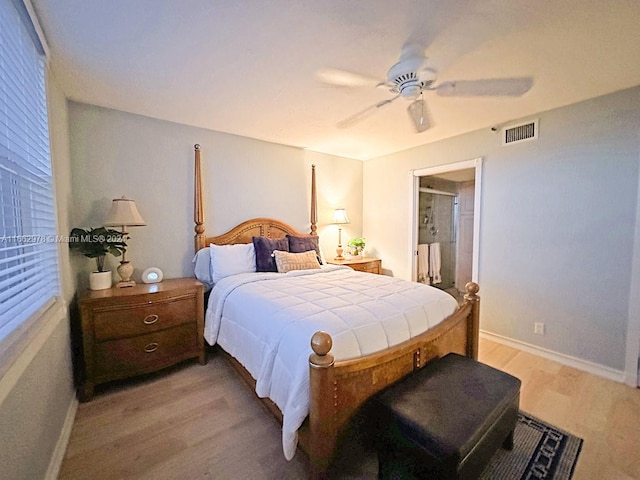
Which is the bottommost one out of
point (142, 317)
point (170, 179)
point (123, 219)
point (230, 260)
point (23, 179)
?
point (142, 317)

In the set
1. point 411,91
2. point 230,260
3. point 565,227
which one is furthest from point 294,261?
point 565,227

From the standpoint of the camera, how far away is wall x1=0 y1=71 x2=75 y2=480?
0.97m

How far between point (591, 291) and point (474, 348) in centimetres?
127

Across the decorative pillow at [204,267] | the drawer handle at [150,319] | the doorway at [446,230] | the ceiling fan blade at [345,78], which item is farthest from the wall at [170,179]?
the doorway at [446,230]

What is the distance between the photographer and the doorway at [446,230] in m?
4.46

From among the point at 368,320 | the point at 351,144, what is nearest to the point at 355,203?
the point at 351,144

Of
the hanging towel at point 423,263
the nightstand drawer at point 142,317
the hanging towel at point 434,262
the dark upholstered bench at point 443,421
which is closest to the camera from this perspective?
the dark upholstered bench at point 443,421

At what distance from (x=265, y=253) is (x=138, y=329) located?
127 centimetres

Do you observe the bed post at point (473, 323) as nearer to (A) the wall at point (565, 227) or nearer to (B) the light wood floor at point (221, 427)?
(B) the light wood floor at point (221, 427)

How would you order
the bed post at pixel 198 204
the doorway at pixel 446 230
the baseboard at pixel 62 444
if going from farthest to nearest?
the doorway at pixel 446 230, the bed post at pixel 198 204, the baseboard at pixel 62 444

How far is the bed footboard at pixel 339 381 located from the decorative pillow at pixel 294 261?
4.94ft

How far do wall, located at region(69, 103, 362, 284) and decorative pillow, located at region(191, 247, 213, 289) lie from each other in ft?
0.60

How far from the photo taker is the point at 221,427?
5.68 feet

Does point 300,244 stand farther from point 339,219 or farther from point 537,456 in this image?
point 537,456
